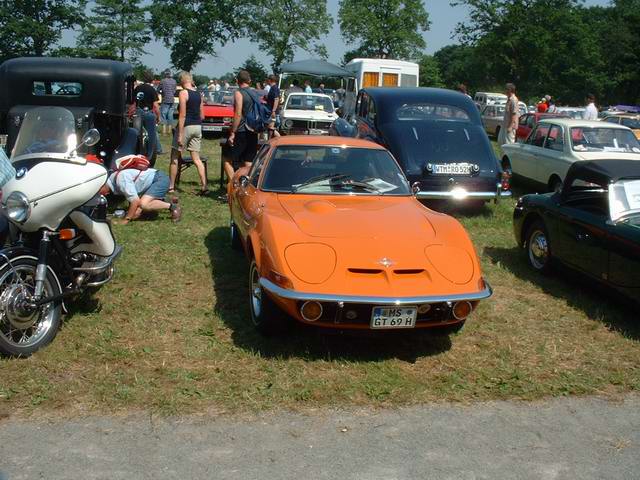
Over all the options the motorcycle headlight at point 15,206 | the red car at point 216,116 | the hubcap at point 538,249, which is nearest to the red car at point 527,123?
the red car at point 216,116

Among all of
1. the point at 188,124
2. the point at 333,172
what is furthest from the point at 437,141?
the point at 333,172

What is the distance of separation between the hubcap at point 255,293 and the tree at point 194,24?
51886 millimetres

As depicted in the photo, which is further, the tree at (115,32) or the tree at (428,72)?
the tree at (428,72)

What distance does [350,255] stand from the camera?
454 centimetres

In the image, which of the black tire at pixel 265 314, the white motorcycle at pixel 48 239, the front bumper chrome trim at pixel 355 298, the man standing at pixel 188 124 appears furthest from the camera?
the man standing at pixel 188 124

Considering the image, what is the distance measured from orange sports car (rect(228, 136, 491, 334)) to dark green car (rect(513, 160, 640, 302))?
4.94 ft

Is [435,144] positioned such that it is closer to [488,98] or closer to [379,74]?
[379,74]

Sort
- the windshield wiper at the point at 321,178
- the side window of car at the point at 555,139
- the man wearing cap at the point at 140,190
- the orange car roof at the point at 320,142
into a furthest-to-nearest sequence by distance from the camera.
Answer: the side window of car at the point at 555,139, the man wearing cap at the point at 140,190, the orange car roof at the point at 320,142, the windshield wiper at the point at 321,178

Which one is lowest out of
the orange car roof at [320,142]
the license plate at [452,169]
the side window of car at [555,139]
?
the license plate at [452,169]

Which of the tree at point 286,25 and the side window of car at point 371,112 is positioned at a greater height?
the tree at point 286,25

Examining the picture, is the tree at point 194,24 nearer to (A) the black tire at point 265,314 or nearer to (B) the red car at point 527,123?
(B) the red car at point 527,123

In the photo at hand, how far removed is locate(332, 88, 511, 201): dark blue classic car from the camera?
365 inches

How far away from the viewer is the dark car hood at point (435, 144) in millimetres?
9414

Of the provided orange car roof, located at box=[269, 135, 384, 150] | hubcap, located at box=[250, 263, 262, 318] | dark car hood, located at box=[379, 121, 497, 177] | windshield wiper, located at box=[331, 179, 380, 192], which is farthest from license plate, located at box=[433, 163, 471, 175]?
hubcap, located at box=[250, 263, 262, 318]
